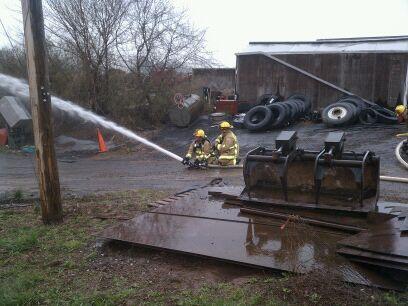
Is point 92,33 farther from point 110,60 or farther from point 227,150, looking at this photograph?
point 227,150

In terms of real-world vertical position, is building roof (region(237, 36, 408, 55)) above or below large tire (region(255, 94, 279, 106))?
above

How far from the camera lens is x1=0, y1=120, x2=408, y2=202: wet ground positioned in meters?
9.48

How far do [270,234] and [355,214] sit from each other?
1007 mm

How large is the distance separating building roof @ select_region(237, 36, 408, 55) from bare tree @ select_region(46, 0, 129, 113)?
6526 mm

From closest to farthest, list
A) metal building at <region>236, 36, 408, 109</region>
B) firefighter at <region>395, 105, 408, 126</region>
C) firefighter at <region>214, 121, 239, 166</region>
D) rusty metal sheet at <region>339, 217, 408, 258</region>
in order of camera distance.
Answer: rusty metal sheet at <region>339, 217, 408, 258</region> → firefighter at <region>214, 121, 239, 166</region> → firefighter at <region>395, 105, 408, 126</region> → metal building at <region>236, 36, 408, 109</region>

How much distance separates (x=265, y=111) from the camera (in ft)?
58.1

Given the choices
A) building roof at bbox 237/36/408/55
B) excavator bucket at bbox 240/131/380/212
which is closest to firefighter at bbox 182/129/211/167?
excavator bucket at bbox 240/131/380/212

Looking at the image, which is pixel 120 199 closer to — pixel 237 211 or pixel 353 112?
pixel 237 211

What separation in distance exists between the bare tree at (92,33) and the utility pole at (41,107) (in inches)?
615

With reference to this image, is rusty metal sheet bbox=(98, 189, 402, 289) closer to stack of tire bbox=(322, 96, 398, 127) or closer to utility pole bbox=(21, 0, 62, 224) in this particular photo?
utility pole bbox=(21, 0, 62, 224)

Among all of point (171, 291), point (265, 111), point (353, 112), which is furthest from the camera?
point (265, 111)

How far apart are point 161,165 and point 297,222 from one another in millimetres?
8546

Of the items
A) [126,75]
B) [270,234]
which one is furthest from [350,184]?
[126,75]

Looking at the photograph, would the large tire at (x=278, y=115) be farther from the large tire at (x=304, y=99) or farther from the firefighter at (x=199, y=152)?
the firefighter at (x=199, y=152)
